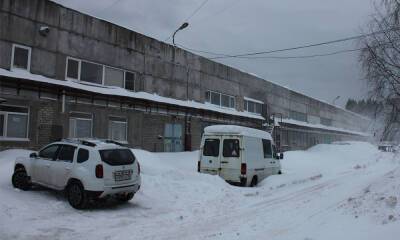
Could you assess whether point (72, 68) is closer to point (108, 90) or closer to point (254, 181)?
point (108, 90)

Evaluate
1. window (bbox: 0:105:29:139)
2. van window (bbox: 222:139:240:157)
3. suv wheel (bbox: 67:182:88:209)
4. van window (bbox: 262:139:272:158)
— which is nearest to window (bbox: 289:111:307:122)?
van window (bbox: 262:139:272:158)

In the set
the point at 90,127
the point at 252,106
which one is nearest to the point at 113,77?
the point at 90,127

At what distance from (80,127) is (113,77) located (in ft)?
13.1

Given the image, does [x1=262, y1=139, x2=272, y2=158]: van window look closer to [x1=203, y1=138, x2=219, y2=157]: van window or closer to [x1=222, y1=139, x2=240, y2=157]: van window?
[x1=222, y1=139, x2=240, y2=157]: van window

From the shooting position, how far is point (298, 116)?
5225 centimetres

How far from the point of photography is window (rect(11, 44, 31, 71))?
1769 centimetres

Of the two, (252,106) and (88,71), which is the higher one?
(252,106)

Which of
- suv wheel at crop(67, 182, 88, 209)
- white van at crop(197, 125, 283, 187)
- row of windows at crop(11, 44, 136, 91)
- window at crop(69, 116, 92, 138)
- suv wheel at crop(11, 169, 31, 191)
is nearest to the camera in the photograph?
suv wheel at crop(67, 182, 88, 209)

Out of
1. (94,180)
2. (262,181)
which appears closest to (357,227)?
(94,180)

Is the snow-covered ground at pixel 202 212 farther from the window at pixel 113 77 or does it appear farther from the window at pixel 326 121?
the window at pixel 326 121

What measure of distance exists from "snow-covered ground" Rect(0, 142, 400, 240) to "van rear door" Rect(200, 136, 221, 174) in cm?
122

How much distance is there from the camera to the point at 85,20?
20891mm

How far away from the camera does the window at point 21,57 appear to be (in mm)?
17689

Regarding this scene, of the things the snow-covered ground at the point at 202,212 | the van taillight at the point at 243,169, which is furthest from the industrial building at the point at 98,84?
the van taillight at the point at 243,169
